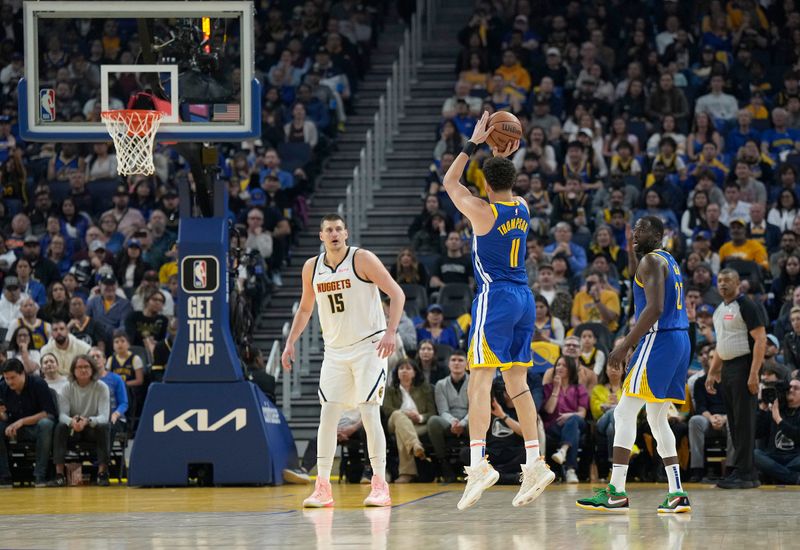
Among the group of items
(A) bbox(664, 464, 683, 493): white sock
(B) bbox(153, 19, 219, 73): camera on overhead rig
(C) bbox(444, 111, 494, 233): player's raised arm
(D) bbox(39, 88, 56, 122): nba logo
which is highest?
(B) bbox(153, 19, 219, 73): camera on overhead rig

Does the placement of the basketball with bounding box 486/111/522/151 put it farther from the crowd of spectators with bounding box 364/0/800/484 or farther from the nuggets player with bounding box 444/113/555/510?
the crowd of spectators with bounding box 364/0/800/484

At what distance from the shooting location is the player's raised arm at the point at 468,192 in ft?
30.6

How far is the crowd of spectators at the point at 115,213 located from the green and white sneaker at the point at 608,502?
518 cm

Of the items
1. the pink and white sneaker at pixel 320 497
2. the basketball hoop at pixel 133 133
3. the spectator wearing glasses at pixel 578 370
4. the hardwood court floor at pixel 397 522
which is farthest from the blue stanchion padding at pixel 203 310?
the spectator wearing glasses at pixel 578 370

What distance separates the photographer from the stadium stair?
1841cm

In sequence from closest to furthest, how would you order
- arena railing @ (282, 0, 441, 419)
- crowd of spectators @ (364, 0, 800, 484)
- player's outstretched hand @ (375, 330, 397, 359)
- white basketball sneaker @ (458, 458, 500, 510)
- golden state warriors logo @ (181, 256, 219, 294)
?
white basketball sneaker @ (458, 458, 500, 510) → player's outstretched hand @ (375, 330, 397, 359) → golden state warriors logo @ (181, 256, 219, 294) → crowd of spectators @ (364, 0, 800, 484) → arena railing @ (282, 0, 441, 419)

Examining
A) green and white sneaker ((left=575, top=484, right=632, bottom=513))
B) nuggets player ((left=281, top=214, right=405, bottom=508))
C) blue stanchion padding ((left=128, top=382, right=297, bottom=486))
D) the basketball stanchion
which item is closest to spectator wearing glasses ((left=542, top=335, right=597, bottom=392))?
the basketball stanchion

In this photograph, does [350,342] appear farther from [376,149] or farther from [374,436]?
[376,149]

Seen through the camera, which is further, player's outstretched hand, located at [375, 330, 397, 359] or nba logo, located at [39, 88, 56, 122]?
nba logo, located at [39, 88, 56, 122]

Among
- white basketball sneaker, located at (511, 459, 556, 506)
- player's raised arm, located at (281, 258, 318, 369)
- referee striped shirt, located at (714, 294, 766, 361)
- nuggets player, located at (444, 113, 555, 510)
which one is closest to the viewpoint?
white basketball sneaker, located at (511, 459, 556, 506)

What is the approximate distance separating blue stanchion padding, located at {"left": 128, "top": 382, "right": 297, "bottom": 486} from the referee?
424 cm

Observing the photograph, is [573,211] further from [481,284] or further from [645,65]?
[481,284]

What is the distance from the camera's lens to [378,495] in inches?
408

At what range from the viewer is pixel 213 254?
44.0ft
